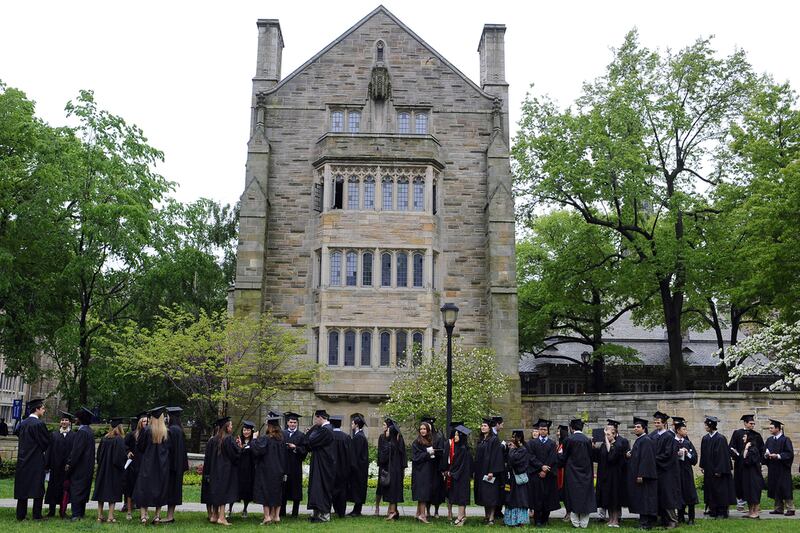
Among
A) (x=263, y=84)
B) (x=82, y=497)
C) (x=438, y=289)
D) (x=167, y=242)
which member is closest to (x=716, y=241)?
(x=438, y=289)

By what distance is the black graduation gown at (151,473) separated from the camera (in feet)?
45.0

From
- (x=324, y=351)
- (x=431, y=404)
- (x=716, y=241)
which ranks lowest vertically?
(x=431, y=404)

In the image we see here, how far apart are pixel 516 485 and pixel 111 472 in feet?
23.8

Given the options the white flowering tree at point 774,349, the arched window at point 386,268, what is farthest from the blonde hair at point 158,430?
the white flowering tree at point 774,349

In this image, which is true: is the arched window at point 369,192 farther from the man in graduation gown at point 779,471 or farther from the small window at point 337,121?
the man in graduation gown at point 779,471

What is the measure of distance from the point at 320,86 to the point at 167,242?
10732mm

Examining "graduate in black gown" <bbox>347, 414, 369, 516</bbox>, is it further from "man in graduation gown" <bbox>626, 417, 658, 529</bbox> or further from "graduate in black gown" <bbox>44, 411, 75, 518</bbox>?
"graduate in black gown" <bbox>44, 411, 75, 518</bbox>

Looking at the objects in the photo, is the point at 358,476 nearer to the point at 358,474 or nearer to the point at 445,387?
the point at 358,474

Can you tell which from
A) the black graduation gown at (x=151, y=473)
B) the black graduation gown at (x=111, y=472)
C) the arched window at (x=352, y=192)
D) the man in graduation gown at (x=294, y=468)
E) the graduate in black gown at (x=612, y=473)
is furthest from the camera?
the arched window at (x=352, y=192)

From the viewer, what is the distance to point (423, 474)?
15055mm

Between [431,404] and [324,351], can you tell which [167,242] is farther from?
[431,404]

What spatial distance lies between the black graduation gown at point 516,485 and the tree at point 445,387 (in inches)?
399

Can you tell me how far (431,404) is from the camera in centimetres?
2495

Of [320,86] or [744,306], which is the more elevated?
[320,86]
